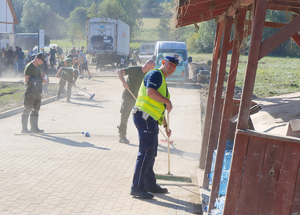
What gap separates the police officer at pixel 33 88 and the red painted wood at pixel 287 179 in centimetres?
662

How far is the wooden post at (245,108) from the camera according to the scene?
10.7 ft

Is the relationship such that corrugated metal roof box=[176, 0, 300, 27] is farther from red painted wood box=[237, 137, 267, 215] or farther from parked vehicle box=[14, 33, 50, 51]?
parked vehicle box=[14, 33, 50, 51]

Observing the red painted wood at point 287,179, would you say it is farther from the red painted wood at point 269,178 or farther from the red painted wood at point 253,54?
the red painted wood at point 253,54

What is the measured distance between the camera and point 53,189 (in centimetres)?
525

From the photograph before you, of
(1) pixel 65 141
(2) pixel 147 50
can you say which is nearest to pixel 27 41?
(2) pixel 147 50

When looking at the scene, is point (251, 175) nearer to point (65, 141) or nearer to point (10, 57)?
point (65, 141)

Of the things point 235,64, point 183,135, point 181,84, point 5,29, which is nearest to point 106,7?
point 5,29

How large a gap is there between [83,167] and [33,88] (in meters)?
3.22

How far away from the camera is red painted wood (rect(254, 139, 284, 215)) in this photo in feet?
10.9

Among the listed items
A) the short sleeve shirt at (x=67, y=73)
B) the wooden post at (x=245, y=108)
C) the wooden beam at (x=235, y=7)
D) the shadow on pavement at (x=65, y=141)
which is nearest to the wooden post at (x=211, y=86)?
the wooden beam at (x=235, y=7)

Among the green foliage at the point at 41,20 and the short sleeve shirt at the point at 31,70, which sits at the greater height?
the green foliage at the point at 41,20

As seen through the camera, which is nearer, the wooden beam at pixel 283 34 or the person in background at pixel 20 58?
the wooden beam at pixel 283 34

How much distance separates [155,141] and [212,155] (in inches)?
39.3

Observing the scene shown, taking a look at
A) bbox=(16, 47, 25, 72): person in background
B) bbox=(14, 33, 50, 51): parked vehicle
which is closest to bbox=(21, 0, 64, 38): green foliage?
bbox=(14, 33, 50, 51): parked vehicle
